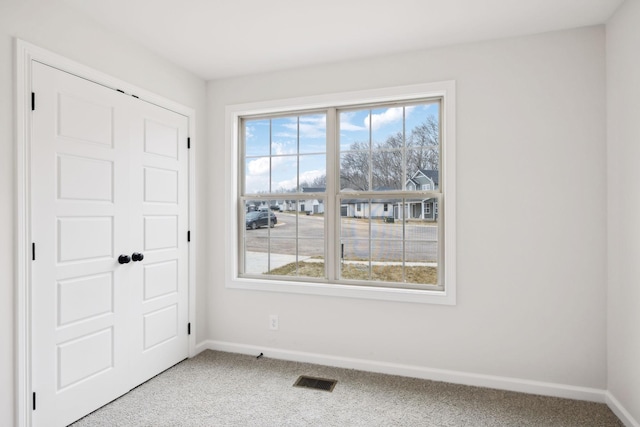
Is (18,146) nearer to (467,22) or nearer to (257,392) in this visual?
(257,392)

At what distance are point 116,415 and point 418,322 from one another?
217 centimetres

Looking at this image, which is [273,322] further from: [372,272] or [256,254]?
[372,272]

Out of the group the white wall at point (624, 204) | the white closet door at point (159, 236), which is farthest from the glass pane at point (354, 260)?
the white wall at point (624, 204)

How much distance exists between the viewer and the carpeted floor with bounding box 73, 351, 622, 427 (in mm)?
2309

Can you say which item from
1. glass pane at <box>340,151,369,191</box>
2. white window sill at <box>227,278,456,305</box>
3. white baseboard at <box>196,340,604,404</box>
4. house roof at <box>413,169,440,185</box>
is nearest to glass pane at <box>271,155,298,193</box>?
glass pane at <box>340,151,369,191</box>

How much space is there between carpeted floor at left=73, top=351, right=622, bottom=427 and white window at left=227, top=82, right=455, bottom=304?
26.1 inches

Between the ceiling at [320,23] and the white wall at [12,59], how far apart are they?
100 millimetres

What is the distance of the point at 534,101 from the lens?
262cm

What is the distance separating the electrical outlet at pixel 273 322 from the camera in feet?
10.8

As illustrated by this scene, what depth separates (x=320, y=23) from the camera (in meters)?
2.48

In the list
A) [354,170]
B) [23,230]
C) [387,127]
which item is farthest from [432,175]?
[23,230]

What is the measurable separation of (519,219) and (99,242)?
2868 millimetres

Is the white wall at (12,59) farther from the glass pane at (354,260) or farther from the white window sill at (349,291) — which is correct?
the glass pane at (354,260)

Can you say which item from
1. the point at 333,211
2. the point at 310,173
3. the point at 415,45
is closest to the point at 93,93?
the point at 310,173
